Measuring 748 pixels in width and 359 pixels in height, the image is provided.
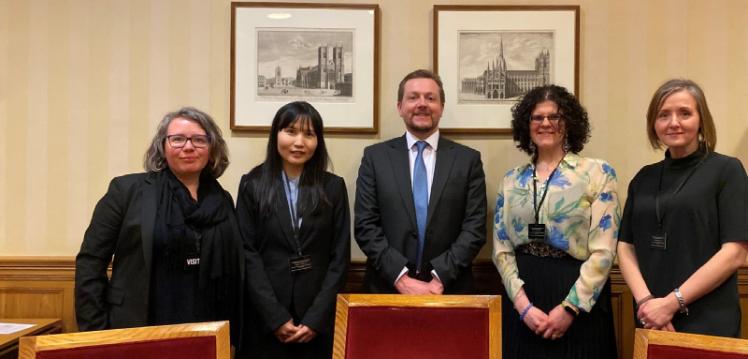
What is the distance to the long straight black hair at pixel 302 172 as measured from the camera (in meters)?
2.18

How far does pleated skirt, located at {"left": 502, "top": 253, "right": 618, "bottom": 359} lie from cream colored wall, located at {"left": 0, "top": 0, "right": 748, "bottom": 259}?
966 millimetres

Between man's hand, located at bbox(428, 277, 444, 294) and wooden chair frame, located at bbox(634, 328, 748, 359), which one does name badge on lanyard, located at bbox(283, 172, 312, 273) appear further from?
wooden chair frame, located at bbox(634, 328, 748, 359)

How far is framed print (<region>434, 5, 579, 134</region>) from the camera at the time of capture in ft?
9.03

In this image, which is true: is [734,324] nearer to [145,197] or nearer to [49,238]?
[145,197]

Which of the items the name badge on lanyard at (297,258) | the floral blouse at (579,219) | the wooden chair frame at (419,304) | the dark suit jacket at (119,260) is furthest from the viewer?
the name badge on lanyard at (297,258)

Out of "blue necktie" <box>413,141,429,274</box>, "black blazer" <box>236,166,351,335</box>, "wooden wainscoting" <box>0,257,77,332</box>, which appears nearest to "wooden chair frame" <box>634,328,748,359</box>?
"blue necktie" <box>413,141,429,274</box>

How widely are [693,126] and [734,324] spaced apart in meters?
0.72

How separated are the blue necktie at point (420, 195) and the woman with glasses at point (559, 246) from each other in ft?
1.12

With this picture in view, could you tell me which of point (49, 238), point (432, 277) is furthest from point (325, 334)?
point (49, 238)

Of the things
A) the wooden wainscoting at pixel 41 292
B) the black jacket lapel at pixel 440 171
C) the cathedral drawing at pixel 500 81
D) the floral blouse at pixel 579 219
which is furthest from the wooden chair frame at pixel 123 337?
the cathedral drawing at pixel 500 81

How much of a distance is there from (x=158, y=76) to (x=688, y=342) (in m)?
2.64

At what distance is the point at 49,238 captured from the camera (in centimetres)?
278

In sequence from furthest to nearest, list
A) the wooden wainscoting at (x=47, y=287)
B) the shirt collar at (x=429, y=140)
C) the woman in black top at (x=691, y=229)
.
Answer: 1. the wooden wainscoting at (x=47, y=287)
2. the shirt collar at (x=429, y=140)
3. the woman in black top at (x=691, y=229)

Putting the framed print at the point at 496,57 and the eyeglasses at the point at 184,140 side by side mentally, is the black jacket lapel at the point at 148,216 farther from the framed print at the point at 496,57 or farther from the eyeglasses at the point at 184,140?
the framed print at the point at 496,57
